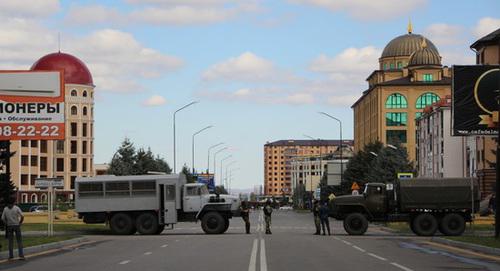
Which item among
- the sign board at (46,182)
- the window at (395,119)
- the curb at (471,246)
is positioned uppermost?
the window at (395,119)

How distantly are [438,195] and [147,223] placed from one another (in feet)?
44.3

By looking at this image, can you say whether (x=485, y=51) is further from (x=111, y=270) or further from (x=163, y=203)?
(x=111, y=270)

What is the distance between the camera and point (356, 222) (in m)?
42.7

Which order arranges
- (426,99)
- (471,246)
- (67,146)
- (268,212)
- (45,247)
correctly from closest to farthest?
(45,247), (471,246), (268,212), (67,146), (426,99)

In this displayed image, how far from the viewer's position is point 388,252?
1110 inches

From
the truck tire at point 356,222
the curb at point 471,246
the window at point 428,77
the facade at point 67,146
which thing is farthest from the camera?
the window at point 428,77

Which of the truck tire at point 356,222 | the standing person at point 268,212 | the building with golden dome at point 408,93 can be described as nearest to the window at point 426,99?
the building with golden dome at point 408,93

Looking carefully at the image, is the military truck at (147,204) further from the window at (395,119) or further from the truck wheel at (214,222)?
the window at (395,119)

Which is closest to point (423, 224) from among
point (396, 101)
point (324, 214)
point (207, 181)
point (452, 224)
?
point (452, 224)

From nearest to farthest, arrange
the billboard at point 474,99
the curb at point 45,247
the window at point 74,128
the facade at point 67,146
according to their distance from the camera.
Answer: the curb at point 45,247 < the billboard at point 474,99 < the facade at point 67,146 < the window at point 74,128

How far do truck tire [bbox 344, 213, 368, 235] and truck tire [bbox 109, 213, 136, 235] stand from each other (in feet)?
33.0

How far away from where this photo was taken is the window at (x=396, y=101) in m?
154

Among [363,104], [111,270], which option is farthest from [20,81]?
[363,104]

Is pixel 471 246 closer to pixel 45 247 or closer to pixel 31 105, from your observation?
pixel 45 247
